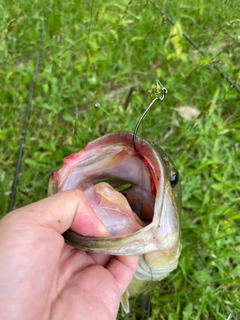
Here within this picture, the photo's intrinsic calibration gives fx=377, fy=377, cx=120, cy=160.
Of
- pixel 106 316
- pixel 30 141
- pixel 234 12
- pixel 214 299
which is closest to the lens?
pixel 106 316

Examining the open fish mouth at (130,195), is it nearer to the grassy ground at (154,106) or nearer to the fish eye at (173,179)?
the fish eye at (173,179)

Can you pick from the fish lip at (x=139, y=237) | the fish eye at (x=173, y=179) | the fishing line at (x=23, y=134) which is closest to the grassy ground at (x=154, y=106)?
the fishing line at (x=23, y=134)

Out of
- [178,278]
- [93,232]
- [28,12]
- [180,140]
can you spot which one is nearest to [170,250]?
[93,232]

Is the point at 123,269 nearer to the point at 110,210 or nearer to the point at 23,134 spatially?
the point at 110,210

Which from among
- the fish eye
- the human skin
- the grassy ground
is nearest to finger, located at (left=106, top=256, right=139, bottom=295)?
the human skin

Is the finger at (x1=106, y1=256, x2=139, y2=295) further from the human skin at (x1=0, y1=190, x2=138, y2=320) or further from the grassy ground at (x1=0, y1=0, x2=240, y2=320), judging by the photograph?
the grassy ground at (x1=0, y1=0, x2=240, y2=320)

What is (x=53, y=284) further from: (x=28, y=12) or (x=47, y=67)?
(x=28, y=12)
